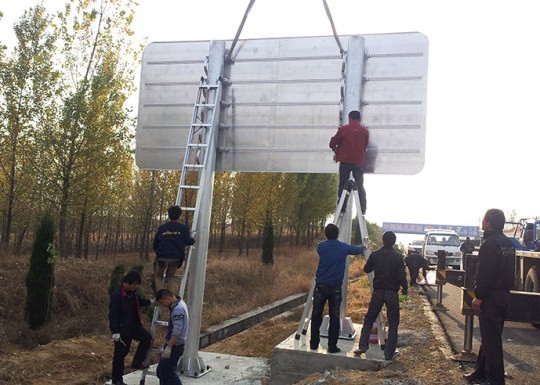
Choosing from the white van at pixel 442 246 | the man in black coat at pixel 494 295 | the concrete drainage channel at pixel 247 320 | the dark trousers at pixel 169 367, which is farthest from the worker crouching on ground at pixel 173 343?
the white van at pixel 442 246

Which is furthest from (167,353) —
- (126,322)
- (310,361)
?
(310,361)

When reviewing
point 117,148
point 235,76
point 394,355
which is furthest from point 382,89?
point 117,148

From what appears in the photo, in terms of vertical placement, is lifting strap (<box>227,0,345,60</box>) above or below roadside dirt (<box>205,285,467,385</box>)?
above

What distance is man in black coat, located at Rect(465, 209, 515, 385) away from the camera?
566cm

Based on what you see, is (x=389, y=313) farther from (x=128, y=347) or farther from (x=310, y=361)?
(x=128, y=347)

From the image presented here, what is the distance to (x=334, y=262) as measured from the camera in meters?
6.77

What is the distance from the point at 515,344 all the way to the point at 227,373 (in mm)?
5112

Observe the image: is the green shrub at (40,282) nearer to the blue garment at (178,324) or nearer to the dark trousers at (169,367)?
the dark trousers at (169,367)

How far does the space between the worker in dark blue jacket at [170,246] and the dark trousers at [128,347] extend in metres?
0.64

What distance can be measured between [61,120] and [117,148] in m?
1.94

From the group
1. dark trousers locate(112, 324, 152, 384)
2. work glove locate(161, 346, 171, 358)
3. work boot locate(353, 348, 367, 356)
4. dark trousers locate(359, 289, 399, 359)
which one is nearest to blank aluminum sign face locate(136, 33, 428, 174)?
dark trousers locate(359, 289, 399, 359)

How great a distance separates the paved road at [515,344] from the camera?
269 inches

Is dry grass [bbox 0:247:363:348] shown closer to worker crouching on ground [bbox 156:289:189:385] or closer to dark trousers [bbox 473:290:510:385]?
worker crouching on ground [bbox 156:289:189:385]

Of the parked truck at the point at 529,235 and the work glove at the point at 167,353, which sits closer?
the work glove at the point at 167,353
